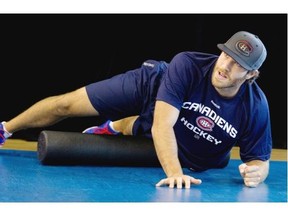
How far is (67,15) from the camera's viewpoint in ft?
15.3

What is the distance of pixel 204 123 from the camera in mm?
3076

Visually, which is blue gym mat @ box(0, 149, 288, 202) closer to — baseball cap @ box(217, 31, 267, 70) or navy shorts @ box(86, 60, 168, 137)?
navy shorts @ box(86, 60, 168, 137)

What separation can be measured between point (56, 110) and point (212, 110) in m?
0.89

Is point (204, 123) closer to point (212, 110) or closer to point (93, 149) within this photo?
point (212, 110)

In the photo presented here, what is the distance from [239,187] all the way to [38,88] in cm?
225

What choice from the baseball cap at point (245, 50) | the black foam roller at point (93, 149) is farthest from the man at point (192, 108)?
the black foam roller at point (93, 149)

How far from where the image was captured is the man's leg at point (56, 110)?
10.9ft

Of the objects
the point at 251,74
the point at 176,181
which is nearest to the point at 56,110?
the point at 176,181

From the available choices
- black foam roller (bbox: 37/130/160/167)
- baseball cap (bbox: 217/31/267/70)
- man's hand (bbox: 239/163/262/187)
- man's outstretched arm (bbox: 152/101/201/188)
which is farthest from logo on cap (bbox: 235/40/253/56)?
black foam roller (bbox: 37/130/160/167)

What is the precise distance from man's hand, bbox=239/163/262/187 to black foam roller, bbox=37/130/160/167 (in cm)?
60

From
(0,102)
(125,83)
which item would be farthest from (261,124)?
(0,102)

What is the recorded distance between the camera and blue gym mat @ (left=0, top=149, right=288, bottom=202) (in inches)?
96.3

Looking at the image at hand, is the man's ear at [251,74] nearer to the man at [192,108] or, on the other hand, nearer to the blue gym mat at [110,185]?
the man at [192,108]

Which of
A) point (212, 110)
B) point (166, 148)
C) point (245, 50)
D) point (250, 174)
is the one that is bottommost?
point (250, 174)
